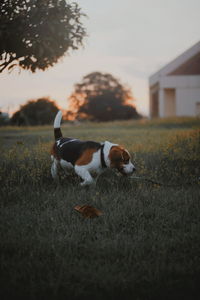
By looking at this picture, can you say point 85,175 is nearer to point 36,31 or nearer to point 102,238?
point 102,238

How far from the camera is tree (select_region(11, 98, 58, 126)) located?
120ft

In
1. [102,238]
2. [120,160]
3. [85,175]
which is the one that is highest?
[120,160]

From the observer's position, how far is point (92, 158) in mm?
5215

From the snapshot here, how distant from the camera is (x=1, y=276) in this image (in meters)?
2.67

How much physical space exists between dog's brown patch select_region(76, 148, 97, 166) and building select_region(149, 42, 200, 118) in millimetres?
18252

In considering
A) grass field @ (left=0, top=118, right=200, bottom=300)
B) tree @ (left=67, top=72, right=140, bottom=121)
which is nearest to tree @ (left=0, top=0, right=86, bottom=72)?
grass field @ (left=0, top=118, right=200, bottom=300)

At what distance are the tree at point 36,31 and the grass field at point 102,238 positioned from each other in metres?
3.21

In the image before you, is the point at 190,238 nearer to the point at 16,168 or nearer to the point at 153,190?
the point at 153,190

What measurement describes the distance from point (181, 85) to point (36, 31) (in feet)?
54.5

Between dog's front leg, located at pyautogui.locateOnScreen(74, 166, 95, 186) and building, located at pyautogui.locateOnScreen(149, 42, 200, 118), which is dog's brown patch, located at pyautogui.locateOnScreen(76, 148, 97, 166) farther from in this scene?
building, located at pyautogui.locateOnScreen(149, 42, 200, 118)

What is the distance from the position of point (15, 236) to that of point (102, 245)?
2.99 feet

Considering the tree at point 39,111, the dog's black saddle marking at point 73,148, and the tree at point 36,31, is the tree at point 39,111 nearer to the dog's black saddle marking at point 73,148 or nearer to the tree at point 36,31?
the tree at point 36,31

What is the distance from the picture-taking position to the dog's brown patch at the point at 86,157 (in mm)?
5225

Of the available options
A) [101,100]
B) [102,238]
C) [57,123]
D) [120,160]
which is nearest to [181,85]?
[57,123]
